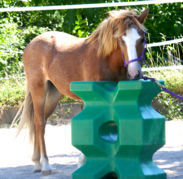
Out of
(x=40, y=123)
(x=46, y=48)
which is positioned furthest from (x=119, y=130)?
(x=46, y=48)

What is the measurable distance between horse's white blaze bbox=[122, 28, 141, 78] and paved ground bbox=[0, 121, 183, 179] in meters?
1.12

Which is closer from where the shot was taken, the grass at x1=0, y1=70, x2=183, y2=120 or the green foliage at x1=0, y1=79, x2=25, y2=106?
the grass at x1=0, y1=70, x2=183, y2=120

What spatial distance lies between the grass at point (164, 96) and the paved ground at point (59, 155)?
42cm

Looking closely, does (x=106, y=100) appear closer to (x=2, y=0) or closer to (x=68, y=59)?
(x=68, y=59)

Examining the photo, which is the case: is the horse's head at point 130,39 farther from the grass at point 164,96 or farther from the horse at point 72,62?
the grass at point 164,96

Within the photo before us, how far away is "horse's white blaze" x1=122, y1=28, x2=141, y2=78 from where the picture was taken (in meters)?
4.17

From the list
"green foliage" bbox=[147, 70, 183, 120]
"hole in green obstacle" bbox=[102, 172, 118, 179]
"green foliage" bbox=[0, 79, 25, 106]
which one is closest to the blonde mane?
"hole in green obstacle" bbox=[102, 172, 118, 179]

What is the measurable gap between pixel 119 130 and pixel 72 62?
1.59 m

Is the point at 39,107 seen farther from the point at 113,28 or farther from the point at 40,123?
the point at 113,28

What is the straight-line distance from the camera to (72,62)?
5105mm

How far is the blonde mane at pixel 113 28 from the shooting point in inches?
172

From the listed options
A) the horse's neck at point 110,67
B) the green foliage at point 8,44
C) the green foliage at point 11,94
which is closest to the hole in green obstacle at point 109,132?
the horse's neck at point 110,67

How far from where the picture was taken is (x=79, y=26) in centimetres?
1080

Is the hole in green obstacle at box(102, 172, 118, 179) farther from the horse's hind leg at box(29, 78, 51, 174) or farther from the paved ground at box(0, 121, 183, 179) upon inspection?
the horse's hind leg at box(29, 78, 51, 174)
